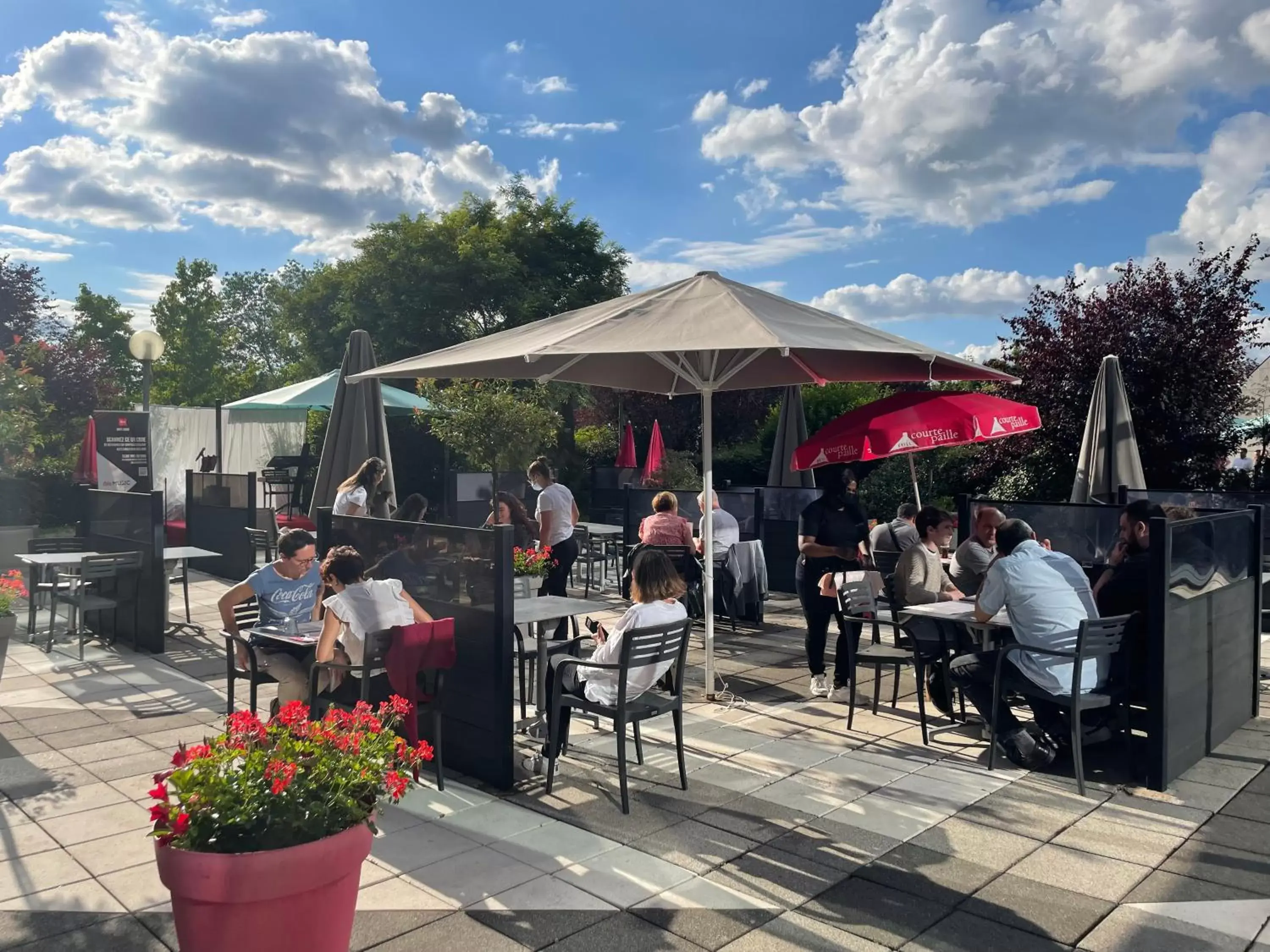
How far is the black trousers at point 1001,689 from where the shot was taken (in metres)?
4.95

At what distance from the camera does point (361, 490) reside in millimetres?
8172

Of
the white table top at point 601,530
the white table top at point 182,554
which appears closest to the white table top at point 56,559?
the white table top at point 182,554

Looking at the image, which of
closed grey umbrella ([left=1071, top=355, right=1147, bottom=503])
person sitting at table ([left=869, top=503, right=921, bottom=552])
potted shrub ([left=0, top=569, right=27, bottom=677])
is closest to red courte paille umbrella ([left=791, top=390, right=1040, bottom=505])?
person sitting at table ([left=869, top=503, right=921, bottom=552])

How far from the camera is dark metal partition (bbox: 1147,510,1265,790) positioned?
15.5ft

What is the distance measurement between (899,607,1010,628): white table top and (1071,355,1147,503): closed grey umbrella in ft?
12.8

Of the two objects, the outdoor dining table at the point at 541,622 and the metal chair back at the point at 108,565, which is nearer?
the outdoor dining table at the point at 541,622

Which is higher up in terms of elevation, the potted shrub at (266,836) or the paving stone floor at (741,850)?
the potted shrub at (266,836)

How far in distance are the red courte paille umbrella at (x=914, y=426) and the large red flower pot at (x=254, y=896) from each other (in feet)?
16.0

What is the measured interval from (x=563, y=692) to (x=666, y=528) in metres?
3.21

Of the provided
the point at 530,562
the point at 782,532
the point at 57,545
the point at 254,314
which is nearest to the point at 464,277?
the point at 782,532

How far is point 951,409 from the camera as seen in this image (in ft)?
22.8

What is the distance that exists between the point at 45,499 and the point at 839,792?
14.5m

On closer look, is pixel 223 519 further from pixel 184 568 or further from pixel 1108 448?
pixel 1108 448

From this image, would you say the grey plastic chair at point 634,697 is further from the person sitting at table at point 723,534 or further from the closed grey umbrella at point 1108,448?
the closed grey umbrella at point 1108,448
